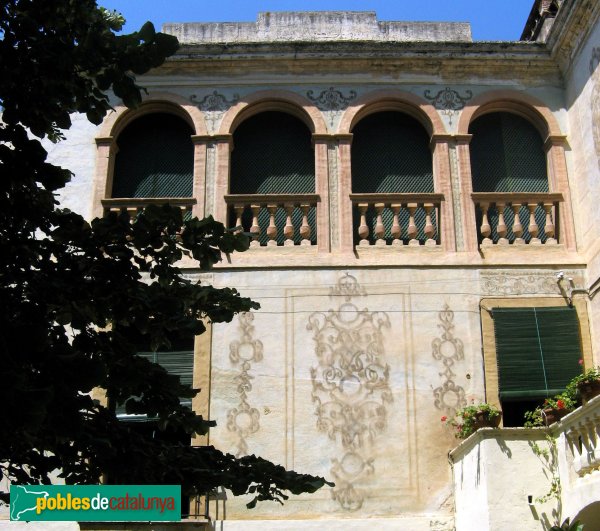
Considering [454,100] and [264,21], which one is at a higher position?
[264,21]

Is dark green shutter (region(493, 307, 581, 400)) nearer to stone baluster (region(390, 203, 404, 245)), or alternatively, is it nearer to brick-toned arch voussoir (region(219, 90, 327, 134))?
stone baluster (region(390, 203, 404, 245))

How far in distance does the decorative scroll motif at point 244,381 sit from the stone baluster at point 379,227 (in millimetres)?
2287

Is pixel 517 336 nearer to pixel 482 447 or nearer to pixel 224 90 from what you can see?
pixel 482 447

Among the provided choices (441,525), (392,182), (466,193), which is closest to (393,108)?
(392,182)

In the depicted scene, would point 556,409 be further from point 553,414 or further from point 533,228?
point 533,228

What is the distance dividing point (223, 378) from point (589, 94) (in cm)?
677

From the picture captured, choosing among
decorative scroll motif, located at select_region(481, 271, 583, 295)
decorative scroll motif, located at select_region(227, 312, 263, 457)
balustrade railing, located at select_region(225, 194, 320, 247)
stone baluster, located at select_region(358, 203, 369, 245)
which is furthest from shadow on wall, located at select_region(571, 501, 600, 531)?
balustrade railing, located at select_region(225, 194, 320, 247)

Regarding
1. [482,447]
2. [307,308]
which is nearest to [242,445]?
[307,308]

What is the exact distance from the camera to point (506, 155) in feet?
48.3

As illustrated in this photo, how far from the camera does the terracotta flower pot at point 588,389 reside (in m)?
11.0

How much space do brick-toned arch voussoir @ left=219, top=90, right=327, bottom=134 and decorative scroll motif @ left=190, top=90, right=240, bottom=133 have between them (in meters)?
0.09

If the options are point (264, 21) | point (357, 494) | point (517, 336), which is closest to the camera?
point (357, 494)

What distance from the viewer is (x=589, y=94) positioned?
44.8 feet
